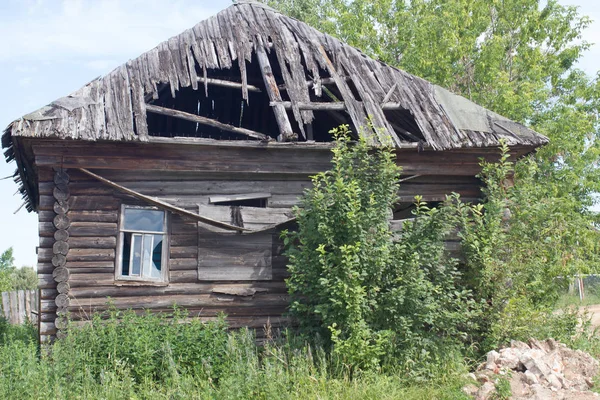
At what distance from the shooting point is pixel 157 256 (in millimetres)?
9562

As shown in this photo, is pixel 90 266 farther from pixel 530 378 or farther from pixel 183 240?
pixel 530 378

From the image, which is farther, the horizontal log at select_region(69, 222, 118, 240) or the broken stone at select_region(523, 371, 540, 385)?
the horizontal log at select_region(69, 222, 118, 240)

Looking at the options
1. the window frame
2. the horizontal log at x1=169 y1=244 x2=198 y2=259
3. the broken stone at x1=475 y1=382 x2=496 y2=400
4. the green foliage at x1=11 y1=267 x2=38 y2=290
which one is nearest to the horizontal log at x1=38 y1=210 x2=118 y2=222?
the window frame

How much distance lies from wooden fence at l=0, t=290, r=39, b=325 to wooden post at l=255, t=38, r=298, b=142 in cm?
1000

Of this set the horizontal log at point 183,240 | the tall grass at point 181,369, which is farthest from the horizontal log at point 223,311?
the horizontal log at point 183,240

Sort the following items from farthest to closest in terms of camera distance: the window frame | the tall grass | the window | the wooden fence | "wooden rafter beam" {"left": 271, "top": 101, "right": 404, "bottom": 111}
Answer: the wooden fence
"wooden rafter beam" {"left": 271, "top": 101, "right": 404, "bottom": 111}
the window
the window frame
the tall grass

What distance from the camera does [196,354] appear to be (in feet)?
28.1

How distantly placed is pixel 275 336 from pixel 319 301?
4.86 ft

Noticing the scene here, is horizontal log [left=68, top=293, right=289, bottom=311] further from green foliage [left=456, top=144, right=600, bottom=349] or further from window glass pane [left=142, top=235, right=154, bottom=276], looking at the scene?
green foliage [left=456, top=144, right=600, bottom=349]

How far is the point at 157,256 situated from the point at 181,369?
199cm

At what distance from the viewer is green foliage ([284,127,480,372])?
801cm

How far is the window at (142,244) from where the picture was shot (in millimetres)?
9414

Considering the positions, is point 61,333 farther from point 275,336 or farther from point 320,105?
point 320,105

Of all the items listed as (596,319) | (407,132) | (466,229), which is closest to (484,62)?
(596,319)
